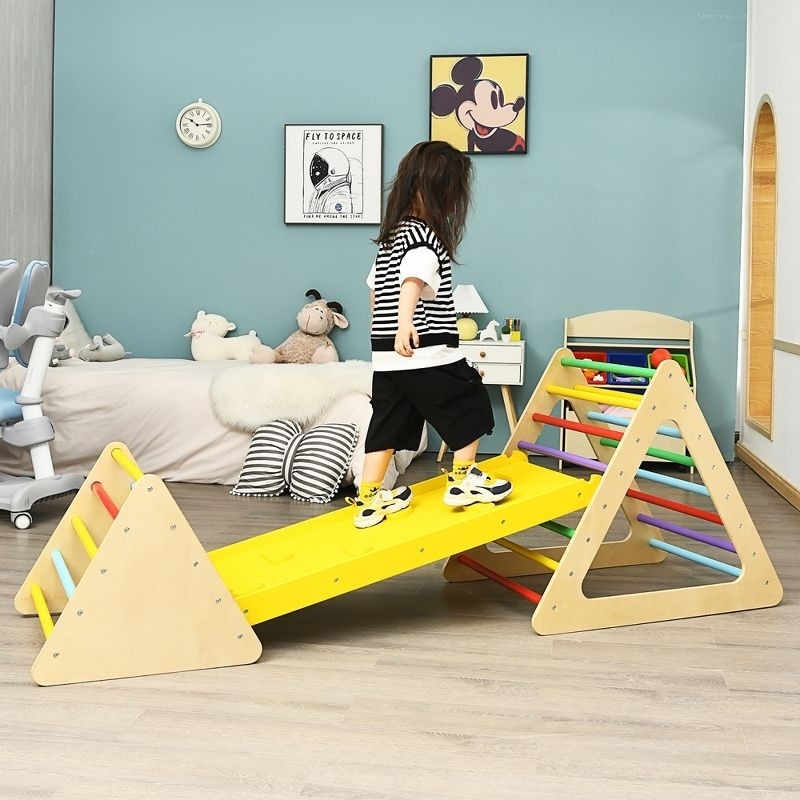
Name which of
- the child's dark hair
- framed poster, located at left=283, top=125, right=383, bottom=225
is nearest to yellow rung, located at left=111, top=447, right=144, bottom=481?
the child's dark hair

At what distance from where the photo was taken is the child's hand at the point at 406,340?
2.59 metres

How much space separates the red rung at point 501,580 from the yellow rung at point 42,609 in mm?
1140

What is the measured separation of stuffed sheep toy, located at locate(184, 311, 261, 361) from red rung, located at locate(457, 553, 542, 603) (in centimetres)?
287

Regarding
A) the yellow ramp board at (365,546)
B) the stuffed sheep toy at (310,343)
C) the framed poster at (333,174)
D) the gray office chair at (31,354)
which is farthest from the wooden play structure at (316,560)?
the framed poster at (333,174)

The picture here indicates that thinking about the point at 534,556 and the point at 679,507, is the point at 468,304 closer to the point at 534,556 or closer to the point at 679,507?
the point at 679,507

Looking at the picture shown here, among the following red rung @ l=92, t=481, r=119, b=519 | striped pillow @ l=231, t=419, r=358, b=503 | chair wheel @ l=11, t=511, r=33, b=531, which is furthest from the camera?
striped pillow @ l=231, t=419, r=358, b=503

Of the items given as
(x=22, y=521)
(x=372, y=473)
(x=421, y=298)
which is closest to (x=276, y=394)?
(x=22, y=521)

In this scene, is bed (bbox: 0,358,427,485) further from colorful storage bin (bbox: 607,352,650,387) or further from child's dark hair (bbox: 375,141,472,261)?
child's dark hair (bbox: 375,141,472,261)

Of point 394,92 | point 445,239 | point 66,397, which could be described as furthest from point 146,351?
point 445,239

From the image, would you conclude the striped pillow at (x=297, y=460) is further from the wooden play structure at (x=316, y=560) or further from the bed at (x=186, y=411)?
the wooden play structure at (x=316, y=560)

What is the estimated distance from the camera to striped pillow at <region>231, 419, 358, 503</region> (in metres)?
4.12

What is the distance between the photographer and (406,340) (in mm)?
2596

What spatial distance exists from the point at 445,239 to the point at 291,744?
4.56ft

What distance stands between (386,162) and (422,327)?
3026 mm
